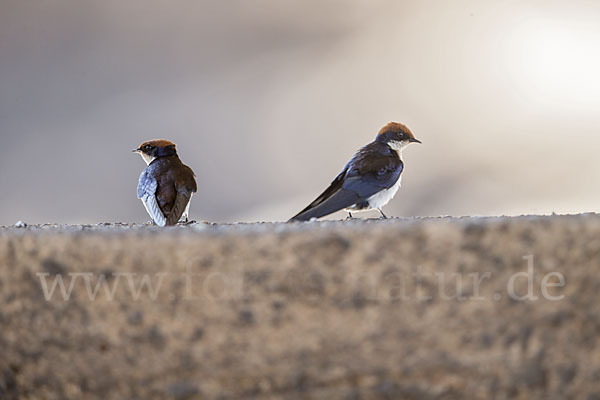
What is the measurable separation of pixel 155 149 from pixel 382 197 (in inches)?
24.8

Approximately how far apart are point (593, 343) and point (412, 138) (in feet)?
4.56

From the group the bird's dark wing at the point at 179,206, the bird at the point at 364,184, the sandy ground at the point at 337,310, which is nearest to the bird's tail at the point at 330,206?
the bird at the point at 364,184

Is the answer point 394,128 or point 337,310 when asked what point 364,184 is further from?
point 337,310

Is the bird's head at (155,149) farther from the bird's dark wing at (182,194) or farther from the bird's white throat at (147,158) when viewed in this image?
the bird's dark wing at (182,194)

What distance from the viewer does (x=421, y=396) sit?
20.4 inches

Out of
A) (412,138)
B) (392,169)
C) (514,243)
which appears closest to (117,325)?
(514,243)

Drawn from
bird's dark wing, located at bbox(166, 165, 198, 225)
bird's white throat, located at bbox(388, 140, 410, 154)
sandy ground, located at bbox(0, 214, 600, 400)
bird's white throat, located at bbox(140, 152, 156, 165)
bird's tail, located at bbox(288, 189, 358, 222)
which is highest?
bird's white throat, located at bbox(140, 152, 156, 165)

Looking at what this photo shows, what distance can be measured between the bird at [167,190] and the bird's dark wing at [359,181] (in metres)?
0.28

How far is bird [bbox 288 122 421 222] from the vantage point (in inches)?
50.6

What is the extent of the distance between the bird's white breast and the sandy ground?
966 millimetres

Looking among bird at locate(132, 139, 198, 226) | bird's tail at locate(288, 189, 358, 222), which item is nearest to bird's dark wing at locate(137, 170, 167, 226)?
bird at locate(132, 139, 198, 226)

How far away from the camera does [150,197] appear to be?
1.32 m

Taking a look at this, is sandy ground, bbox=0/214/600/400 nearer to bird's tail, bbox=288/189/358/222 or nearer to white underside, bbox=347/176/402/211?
bird's tail, bbox=288/189/358/222

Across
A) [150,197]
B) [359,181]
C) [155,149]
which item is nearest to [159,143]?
[155,149]
